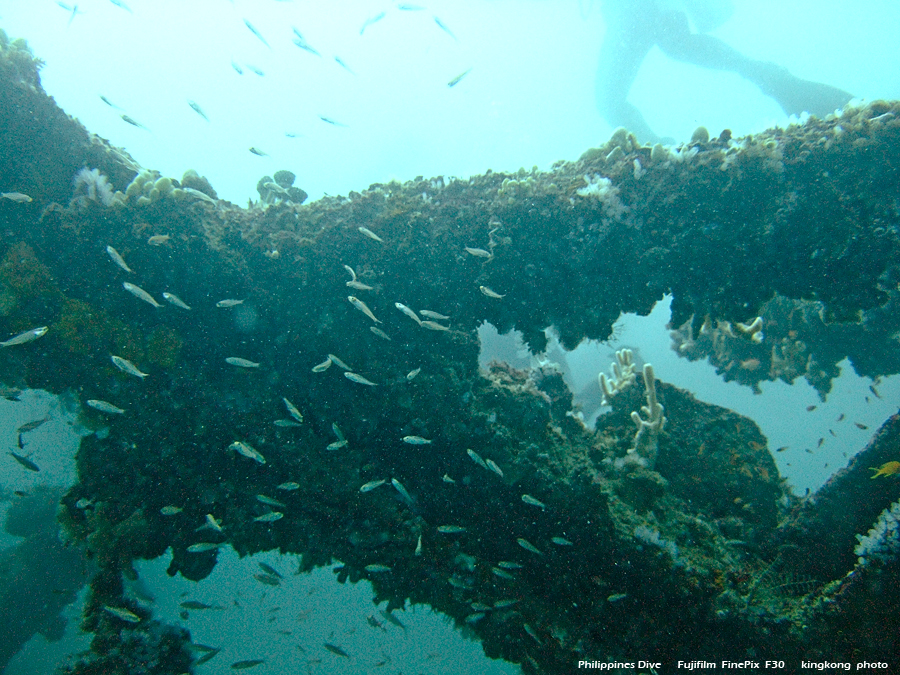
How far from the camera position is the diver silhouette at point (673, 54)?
23703 millimetres

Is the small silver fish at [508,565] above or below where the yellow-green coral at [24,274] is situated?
below

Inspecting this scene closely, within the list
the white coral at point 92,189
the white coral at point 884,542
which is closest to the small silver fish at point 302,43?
the white coral at point 92,189

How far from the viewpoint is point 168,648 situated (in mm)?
5859

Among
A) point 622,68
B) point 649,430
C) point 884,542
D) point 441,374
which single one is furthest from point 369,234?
point 622,68

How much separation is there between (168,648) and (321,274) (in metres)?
6.49

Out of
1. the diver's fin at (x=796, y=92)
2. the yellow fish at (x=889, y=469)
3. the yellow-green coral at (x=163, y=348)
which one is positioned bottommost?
the yellow-green coral at (x=163, y=348)

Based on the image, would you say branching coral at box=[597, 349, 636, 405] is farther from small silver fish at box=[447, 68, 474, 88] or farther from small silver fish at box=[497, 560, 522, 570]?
small silver fish at box=[447, 68, 474, 88]

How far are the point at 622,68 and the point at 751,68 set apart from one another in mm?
8768

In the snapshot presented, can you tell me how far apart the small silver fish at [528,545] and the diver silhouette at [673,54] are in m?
26.0

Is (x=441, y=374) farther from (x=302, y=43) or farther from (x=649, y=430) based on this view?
(x=302, y=43)

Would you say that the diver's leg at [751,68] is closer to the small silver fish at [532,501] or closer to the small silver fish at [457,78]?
the small silver fish at [457,78]

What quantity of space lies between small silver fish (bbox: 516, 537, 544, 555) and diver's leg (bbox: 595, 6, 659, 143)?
32435 millimetres

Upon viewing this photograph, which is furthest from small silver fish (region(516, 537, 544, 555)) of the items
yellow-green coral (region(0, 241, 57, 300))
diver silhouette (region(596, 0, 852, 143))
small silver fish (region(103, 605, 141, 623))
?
diver silhouette (region(596, 0, 852, 143))

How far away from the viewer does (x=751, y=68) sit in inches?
983
